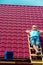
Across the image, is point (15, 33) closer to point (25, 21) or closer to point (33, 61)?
point (25, 21)

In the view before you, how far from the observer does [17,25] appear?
41.3ft

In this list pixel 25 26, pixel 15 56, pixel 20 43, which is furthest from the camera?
pixel 25 26

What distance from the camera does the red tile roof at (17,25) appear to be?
36.2 feet

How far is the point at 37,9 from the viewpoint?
556 inches

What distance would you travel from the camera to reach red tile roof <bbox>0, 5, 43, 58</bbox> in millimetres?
11047

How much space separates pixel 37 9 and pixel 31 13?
0.63 m

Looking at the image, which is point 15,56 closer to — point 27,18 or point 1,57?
point 1,57

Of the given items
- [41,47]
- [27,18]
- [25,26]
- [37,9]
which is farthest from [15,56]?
[37,9]

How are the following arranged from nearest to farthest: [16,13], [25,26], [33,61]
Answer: [33,61] → [25,26] → [16,13]

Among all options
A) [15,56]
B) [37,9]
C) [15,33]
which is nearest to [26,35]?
[15,33]

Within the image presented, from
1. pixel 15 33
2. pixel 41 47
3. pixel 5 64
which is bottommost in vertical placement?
pixel 5 64

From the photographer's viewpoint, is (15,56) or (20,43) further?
(20,43)

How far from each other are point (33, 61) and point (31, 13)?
4.38 meters

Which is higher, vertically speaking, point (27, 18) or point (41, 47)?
point (27, 18)
